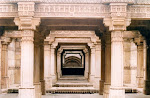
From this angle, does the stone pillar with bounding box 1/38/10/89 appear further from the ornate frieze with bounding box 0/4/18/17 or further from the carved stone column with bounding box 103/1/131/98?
the carved stone column with bounding box 103/1/131/98

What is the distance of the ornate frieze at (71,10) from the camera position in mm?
8281

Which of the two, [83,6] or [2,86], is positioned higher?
[83,6]

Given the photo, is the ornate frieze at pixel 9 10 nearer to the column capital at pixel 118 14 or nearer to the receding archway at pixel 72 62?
the column capital at pixel 118 14

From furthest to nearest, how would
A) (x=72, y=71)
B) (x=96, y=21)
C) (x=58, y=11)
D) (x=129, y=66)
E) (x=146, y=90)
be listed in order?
(x=72, y=71) < (x=129, y=66) < (x=146, y=90) < (x=96, y=21) < (x=58, y=11)

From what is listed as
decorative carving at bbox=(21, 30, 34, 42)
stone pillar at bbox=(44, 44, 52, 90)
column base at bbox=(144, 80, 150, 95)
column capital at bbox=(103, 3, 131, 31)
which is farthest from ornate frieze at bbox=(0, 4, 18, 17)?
stone pillar at bbox=(44, 44, 52, 90)

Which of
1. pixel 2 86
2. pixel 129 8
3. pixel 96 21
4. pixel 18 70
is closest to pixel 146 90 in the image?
pixel 96 21

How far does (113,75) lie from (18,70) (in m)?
11.8

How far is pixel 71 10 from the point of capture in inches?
326

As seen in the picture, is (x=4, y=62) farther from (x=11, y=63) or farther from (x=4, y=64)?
(x=11, y=63)

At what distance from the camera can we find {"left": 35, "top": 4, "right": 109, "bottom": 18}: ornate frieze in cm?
828

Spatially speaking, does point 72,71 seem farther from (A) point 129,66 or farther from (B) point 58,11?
(B) point 58,11

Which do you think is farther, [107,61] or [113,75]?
[107,61]

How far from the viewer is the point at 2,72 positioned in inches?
606

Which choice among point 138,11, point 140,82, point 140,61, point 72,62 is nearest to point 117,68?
point 138,11
